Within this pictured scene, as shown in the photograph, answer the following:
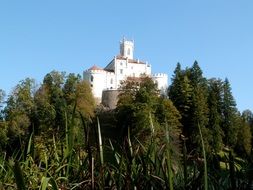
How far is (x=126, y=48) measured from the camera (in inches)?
4178

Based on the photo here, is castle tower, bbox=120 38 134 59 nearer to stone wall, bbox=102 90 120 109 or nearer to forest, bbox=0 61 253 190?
stone wall, bbox=102 90 120 109

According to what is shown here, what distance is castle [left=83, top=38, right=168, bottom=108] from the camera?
276 feet

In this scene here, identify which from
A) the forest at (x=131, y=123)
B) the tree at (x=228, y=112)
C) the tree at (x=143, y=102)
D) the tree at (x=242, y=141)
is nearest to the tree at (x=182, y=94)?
the forest at (x=131, y=123)

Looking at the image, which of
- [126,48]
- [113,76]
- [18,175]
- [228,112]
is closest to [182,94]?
[228,112]

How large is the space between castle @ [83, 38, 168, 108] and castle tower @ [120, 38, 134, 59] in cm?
133

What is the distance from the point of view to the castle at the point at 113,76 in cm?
8412

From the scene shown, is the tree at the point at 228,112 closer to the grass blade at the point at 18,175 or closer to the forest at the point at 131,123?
the forest at the point at 131,123

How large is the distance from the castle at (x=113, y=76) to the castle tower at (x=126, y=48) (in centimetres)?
133

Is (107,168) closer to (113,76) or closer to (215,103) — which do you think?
(215,103)

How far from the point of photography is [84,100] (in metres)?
65.2

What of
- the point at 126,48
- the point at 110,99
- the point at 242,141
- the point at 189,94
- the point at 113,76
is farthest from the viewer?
the point at 126,48

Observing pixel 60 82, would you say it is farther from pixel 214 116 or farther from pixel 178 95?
pixel 214 116

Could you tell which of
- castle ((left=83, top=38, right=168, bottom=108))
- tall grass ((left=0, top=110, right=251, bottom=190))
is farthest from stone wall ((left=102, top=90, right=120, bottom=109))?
tall grass ((left=0, top=110, right=251, bottom=190))

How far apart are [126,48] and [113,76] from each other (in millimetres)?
14404
